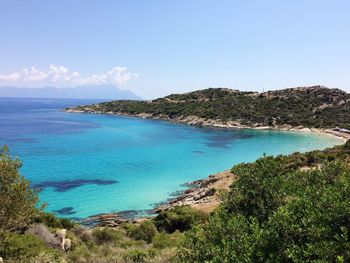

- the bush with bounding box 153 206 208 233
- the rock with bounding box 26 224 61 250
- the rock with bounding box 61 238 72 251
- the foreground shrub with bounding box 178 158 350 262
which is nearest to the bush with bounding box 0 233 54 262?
the rock with bounding box 26 224 61 250

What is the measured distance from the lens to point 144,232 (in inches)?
1053

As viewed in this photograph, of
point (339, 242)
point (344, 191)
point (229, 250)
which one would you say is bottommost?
point (229, 250)

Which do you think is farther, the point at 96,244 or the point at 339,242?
the point at 96,244

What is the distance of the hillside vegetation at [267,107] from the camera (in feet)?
398

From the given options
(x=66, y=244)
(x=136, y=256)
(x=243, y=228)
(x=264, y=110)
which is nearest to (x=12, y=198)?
(x=136, y=256)

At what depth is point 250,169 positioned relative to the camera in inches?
686

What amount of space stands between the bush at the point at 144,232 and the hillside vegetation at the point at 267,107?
318 feet

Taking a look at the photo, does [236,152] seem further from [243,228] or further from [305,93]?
[305,93]

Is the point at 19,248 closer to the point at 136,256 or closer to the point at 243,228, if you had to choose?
the point at 136,256

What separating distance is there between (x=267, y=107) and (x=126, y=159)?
287 ft

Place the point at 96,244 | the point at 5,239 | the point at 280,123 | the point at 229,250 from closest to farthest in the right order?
the point at 229,250, the point at 5,239, the point at 96,244, the point at 280,123

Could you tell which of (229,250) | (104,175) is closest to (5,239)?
(229,250)

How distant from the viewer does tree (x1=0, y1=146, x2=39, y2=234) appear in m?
15.2

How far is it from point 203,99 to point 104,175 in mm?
120383
